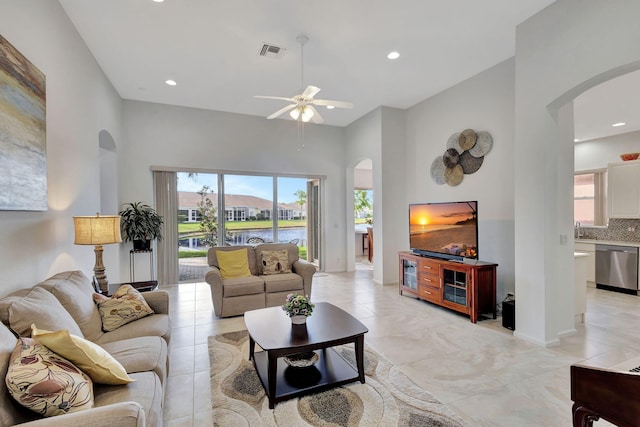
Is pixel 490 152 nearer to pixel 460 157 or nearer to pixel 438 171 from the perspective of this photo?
pixel 460 157

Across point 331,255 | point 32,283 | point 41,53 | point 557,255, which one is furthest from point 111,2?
point 331,255

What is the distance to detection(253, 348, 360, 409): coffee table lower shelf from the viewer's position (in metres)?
2.26

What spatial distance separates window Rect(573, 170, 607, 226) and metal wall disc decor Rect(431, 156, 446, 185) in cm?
395

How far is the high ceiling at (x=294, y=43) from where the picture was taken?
3.02m

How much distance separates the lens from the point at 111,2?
9.57 ft

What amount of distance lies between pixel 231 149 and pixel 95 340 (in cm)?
461

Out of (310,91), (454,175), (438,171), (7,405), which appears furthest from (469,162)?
(7,405)

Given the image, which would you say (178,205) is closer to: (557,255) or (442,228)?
(442,228)

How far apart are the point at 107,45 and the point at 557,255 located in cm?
569

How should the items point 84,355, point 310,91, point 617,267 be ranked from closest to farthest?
point 84,355 → point 310,91 → point 617,267

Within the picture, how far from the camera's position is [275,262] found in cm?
457

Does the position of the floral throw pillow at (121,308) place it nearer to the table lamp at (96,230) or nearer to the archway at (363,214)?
the table lamp at (96,230)

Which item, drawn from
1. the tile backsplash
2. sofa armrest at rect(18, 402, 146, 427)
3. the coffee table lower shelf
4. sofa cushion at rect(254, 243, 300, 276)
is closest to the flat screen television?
sofa cushion at rect(254, 243, 300, 276)

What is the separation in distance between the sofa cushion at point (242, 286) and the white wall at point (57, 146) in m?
1.59
